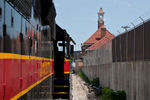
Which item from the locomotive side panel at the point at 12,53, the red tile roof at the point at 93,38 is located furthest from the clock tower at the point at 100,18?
the locomotive side panel at the point at 12,53

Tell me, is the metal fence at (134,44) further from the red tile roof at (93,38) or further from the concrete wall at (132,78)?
the red tile roof at (93,38)

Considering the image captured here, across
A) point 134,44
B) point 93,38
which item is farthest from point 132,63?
point 93,38

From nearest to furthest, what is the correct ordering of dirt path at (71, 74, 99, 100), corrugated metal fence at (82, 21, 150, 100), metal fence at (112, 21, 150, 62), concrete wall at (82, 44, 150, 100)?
concrete wall at (82, 44, 150, 100)
corrugated metal fence at (82, 21, 150, 100)
metal fence at (112, 21, 150, 62)
dirt path at (71, 74, 99, 100)

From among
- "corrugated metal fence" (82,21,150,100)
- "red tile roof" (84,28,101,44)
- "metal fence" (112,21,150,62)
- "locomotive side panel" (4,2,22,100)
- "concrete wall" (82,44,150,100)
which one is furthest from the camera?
"red tile roof" (84,28,101,44)

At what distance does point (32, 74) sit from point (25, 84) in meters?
0.77

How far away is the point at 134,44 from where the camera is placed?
15.9 m

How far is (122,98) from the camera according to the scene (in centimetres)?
1783

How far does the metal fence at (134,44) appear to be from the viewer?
13.8 m

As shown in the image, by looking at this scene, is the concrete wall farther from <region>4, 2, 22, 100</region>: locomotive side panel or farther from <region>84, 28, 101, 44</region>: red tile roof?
<region>84, 28, 101, 44</region>: red tile roof

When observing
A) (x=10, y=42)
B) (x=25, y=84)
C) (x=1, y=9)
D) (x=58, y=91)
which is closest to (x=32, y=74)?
(x=25, y=84)

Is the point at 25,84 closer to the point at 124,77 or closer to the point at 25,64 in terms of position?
the point at 25,64

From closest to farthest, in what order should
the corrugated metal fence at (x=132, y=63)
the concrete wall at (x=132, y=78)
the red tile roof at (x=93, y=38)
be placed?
the concrete wall at (x=132, y=78) < the corrugated metal fence at (x=132, y=63) < the red tile roof at (x=93, y=38)

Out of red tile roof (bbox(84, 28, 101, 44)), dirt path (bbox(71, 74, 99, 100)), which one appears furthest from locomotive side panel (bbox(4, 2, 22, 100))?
red tile roof (bbox(84, 28, 101, 44))

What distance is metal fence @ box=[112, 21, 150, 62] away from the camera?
13.8 m
